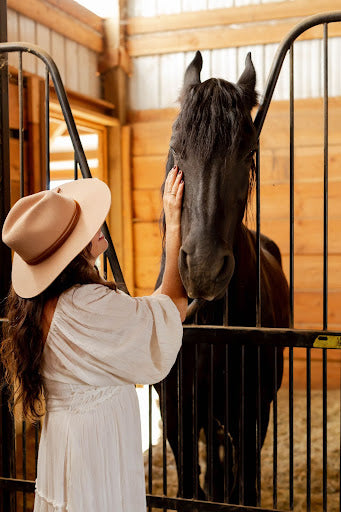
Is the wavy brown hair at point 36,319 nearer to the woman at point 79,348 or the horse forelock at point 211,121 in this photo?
the woman at point 79,348

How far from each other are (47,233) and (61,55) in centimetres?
368

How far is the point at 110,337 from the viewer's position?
114 cm

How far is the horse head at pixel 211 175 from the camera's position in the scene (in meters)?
1.41

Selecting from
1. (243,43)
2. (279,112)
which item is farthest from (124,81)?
(279,112)

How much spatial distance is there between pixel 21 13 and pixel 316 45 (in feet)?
7.55

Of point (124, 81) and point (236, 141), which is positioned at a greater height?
point (124, 81)

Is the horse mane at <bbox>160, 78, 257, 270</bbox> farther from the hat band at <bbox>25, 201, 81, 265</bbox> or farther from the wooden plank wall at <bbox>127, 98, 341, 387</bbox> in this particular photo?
the wooden plank wall at <bbox>127, 98, 341, 387</bbox>

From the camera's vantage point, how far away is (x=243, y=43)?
4.67m

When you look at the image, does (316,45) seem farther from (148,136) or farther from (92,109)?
(92,109)

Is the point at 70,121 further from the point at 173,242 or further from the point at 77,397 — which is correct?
the point at 77,397

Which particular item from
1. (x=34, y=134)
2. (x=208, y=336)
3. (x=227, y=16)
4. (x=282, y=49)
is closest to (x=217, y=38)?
(x=227, y=16)

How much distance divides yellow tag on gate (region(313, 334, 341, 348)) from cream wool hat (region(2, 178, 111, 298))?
77 cm

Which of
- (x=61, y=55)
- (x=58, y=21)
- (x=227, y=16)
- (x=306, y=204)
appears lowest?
(x=306, y=204)

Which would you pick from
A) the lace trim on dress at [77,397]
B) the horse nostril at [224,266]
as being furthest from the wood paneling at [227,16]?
the lace trim on dress at [77,397]
